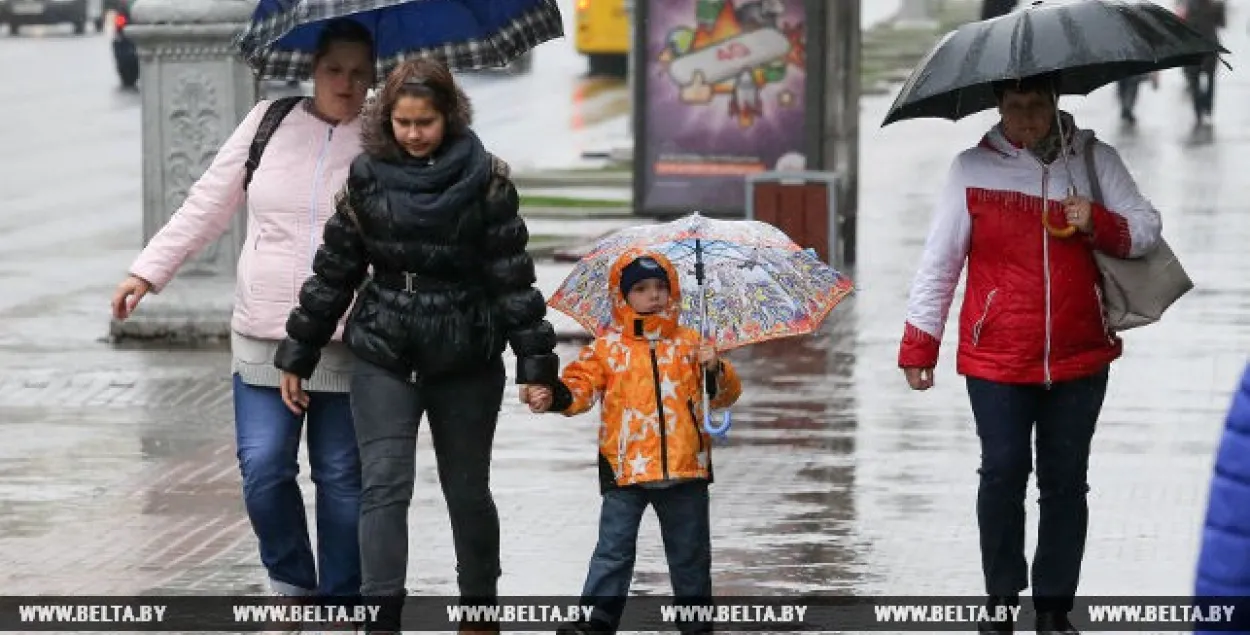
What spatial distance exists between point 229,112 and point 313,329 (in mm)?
7304

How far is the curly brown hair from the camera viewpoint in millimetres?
7113

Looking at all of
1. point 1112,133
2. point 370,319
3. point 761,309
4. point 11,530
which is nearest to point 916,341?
point 761,309

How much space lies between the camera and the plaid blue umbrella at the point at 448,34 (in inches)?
303

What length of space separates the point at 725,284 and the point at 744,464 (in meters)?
3.12

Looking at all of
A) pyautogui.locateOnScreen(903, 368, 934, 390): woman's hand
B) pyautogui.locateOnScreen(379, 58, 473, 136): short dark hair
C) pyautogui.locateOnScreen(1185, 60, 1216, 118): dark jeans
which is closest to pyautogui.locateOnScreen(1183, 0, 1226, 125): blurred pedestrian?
pyautogui.locateOnScreen(1185, 60, 1216, 118): dark jeans

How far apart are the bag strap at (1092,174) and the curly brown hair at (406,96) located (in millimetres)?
1762

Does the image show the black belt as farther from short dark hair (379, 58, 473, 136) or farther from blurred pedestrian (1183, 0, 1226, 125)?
blurred pedestrian (1183, 0, 1226, 125)

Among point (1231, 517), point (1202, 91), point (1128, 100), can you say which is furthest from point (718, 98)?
point (1231, 517)

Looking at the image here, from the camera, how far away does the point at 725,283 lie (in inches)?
301

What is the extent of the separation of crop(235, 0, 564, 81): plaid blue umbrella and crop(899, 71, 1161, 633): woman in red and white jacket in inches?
52.1

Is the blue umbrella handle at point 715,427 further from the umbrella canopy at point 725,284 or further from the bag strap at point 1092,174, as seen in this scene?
the bag strap at point 1092,174

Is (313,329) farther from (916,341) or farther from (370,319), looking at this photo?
(916,341)

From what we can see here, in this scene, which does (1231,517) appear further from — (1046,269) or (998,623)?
(998,623)

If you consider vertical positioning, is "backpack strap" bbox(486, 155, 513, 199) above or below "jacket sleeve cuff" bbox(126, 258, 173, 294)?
above
